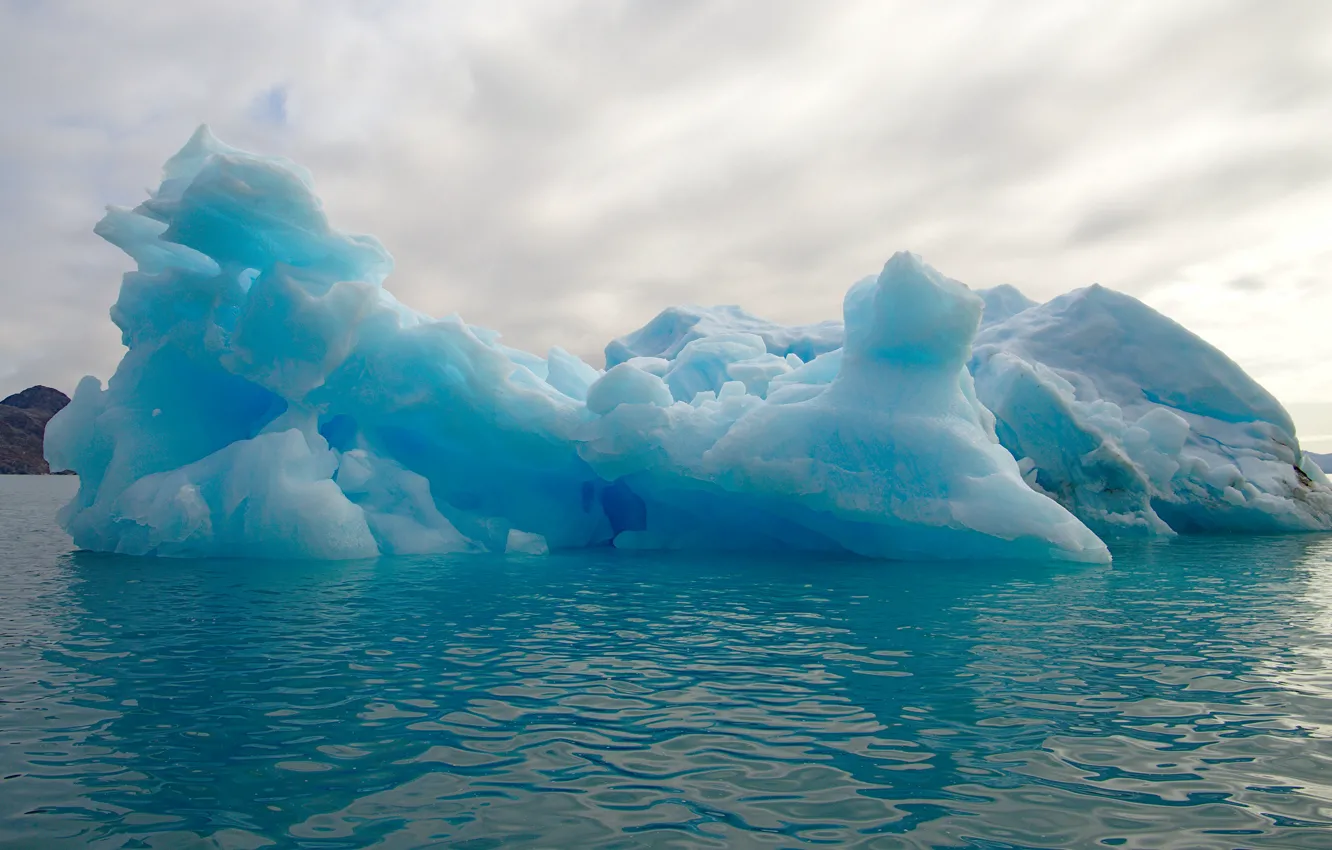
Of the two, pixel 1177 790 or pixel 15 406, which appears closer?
pixel 1177 790

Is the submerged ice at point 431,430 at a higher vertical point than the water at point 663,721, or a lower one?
higher

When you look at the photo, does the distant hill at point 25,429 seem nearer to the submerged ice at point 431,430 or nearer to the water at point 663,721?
the submerged ice at point 431,430

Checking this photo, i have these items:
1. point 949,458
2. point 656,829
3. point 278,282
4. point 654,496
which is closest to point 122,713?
point 656,829

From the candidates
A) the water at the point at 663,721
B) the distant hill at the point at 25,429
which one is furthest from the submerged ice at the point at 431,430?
the distant hill at the point at 25,429

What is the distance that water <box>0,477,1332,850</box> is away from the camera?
3615 mm

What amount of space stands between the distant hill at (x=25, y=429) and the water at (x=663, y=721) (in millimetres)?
142226

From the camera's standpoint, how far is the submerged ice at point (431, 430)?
13234 mm

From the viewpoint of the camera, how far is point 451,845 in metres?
3.40

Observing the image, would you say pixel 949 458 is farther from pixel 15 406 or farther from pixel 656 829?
pixel 15 406

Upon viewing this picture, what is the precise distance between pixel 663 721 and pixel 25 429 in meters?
168

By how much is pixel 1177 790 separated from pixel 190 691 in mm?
5444

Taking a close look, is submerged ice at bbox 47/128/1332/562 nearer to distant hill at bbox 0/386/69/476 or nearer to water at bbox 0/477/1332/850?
water at bbox 0/477/1332/850

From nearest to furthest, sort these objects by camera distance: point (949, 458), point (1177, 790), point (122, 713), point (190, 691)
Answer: point (1177, 790), point (122, 713), point (190, 691), point (949, 458)

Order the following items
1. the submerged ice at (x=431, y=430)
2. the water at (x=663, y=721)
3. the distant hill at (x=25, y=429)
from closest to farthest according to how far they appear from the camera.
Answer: the water at (x=663, y=721)
the submerged ice at (x=431, y=430)
the distant hill at (x=25, y=429)
